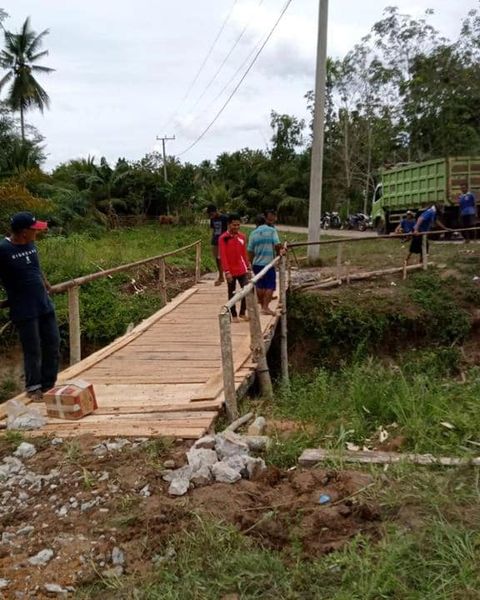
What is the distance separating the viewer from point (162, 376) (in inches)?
225

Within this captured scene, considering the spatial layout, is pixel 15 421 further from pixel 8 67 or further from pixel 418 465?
pixel 8 67

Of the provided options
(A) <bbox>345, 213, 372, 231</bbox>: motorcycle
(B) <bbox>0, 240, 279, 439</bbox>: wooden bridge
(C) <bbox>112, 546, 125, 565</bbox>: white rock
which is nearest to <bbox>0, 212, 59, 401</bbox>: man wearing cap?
(B) <bbox>0, 240, 279, 439</bbox>: wooden bridge

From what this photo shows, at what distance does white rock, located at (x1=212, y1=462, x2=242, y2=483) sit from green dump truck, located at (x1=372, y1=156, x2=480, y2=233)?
1565 cm

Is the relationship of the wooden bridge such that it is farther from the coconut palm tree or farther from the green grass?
the coconut palm tree

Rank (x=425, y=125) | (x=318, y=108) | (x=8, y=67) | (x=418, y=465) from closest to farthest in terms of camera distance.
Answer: (x=418, y=465) < (x=318, y=108) < (x=425, y=125) < (x=8, y=67)

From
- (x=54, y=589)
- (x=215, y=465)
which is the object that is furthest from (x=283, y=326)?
(x=54, y=589)

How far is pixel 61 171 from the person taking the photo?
28.9 m

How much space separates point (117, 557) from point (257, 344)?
3323mm

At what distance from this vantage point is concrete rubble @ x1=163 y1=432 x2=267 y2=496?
3240 mm

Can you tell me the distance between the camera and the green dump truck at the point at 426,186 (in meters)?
17.0

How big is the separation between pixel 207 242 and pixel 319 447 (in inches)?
726

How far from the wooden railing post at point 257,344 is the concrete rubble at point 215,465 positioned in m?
2.14

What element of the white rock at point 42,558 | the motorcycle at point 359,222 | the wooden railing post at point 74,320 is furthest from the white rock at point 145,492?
the motorcycle at point 359,222

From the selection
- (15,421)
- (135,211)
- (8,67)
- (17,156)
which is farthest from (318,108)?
(8,67)
